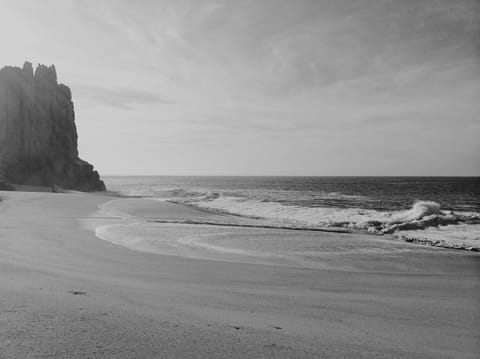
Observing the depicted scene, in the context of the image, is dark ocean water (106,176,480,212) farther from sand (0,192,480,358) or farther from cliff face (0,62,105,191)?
sand (0,192,480,358)

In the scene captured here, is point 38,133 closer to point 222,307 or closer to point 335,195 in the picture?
point 335,195

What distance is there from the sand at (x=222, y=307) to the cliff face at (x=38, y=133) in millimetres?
52295

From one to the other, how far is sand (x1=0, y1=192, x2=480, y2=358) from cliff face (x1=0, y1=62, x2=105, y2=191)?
52295mm

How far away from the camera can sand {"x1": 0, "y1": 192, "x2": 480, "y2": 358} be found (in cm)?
278

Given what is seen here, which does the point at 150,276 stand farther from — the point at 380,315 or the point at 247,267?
the point at 380,315

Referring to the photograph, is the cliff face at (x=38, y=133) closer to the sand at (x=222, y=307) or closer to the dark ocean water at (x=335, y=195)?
the dark ocean water at (x=335, y=195)

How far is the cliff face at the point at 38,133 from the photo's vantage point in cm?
5209

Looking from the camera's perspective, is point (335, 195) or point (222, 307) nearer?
point (222, 307)

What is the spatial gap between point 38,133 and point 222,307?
209 ft

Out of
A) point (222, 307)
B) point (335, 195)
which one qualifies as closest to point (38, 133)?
point (335, 195)

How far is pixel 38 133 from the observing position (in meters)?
56.1

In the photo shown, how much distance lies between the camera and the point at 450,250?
9617 millimetres

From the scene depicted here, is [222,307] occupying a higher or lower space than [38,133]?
lower

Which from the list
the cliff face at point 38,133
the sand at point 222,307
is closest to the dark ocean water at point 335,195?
the cliff face at point 38,133
